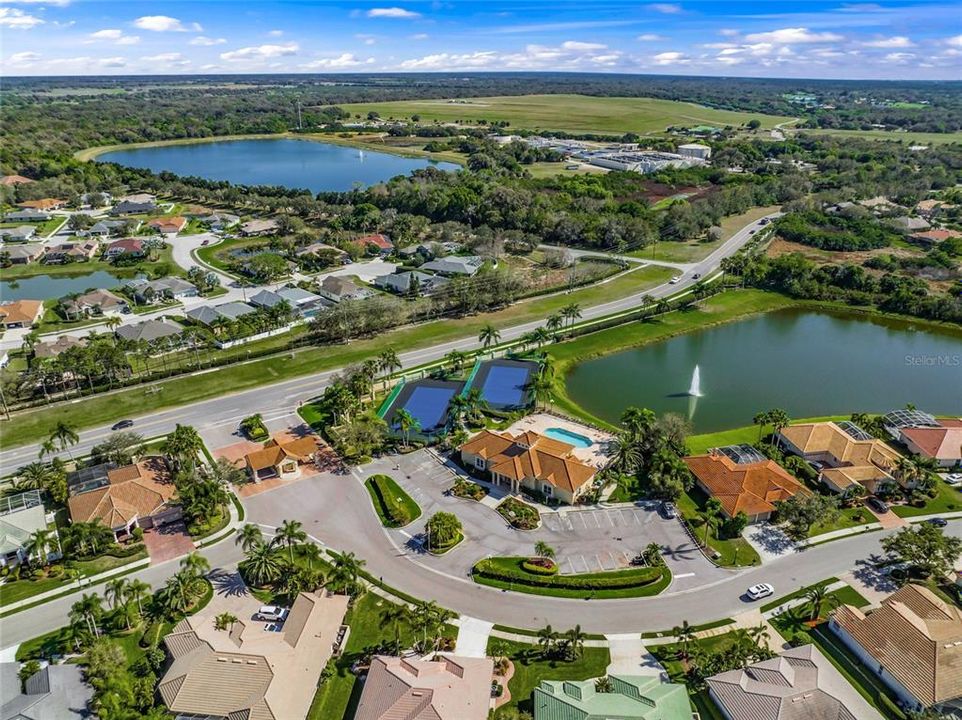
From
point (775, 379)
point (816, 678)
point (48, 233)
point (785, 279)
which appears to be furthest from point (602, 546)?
point (48, 233)

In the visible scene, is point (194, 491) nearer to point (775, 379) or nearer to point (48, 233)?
point (775, 379)

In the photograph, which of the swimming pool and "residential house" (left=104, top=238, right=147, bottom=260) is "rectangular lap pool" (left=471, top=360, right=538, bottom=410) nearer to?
the swimming pool

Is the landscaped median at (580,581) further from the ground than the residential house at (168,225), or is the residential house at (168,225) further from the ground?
the residential house at (168,225)

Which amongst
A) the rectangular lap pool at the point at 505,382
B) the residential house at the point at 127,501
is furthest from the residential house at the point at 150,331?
the rectangular lap pool at the point at 505,382

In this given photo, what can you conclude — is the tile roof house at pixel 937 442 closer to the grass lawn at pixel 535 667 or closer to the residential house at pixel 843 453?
the residential house at pixel 843 453

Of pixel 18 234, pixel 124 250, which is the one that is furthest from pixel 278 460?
pixel 18 234

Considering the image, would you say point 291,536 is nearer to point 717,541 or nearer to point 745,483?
point 717,541
